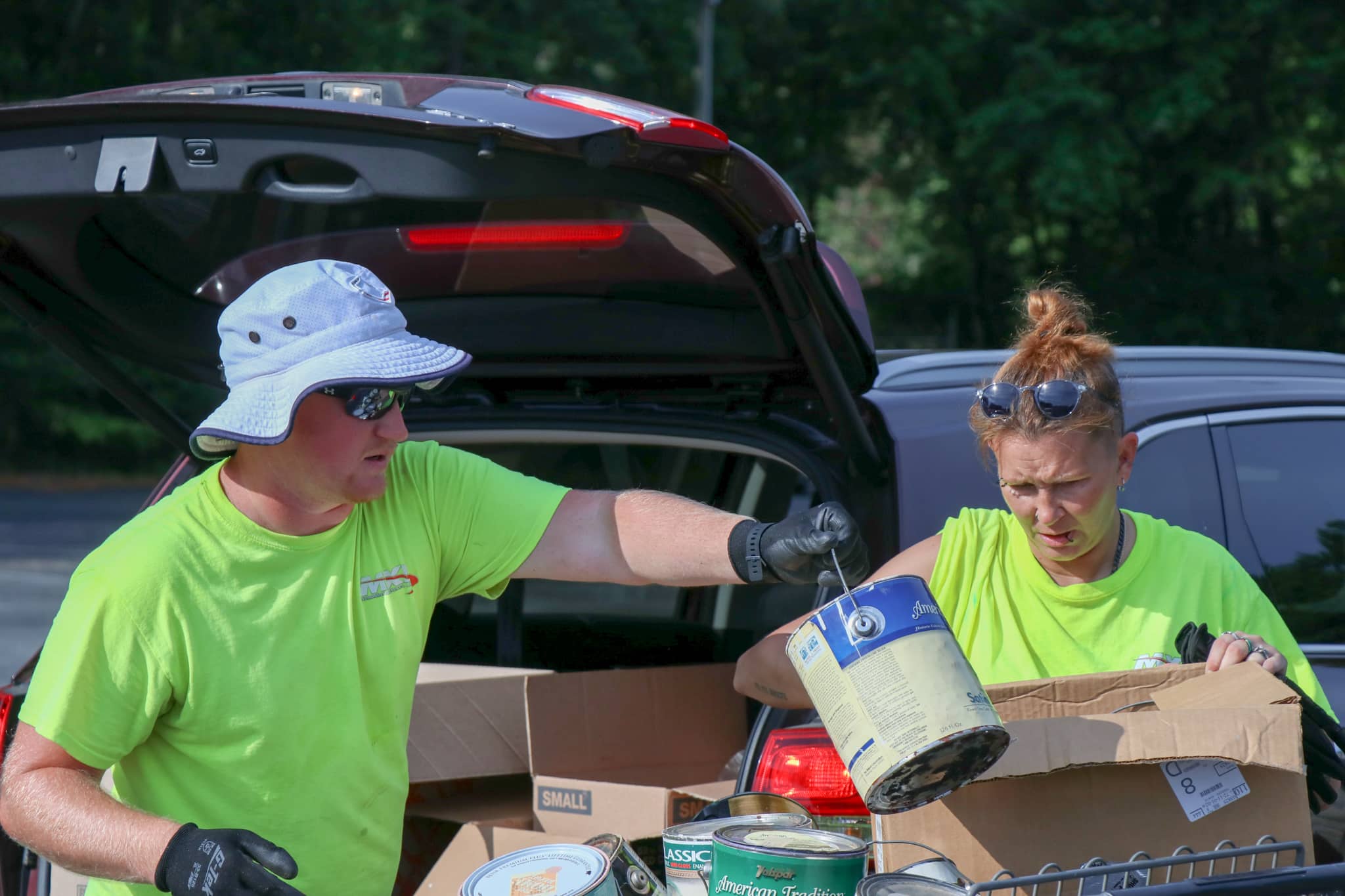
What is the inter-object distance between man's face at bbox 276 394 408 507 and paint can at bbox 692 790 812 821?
0.71m

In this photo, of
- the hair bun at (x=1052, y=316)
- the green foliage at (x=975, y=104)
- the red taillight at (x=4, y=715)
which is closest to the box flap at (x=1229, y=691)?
the hair bun at (x=1052, y=316)

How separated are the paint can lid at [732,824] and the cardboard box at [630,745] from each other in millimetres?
779

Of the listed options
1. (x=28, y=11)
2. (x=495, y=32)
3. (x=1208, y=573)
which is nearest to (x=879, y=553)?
(x=1208, y=573)

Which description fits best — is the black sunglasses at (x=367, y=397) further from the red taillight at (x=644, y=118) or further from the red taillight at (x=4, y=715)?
the red taillight at (x=4, y=715)

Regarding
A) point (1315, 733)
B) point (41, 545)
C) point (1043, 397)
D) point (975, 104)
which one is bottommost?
point (1315, 733)

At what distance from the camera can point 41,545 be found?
14438 millimetres

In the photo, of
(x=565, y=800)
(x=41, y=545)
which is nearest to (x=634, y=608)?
(x=565, y=800)

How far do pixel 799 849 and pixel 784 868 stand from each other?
0.03m

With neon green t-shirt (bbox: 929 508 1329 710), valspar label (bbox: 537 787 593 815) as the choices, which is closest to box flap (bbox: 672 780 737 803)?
valspar label (bbox: 537 787 593 815)

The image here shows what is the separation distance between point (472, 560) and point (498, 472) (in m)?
0.15

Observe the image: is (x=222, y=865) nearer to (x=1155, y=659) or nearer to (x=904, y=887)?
(x=904, y=887)

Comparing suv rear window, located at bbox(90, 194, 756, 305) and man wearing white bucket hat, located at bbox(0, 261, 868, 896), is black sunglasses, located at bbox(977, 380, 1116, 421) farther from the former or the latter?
man wearing white bucket hat, located at bbox(0, 261, 868, 896)

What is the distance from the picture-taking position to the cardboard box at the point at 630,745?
9.01 ft

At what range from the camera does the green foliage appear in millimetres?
19156
